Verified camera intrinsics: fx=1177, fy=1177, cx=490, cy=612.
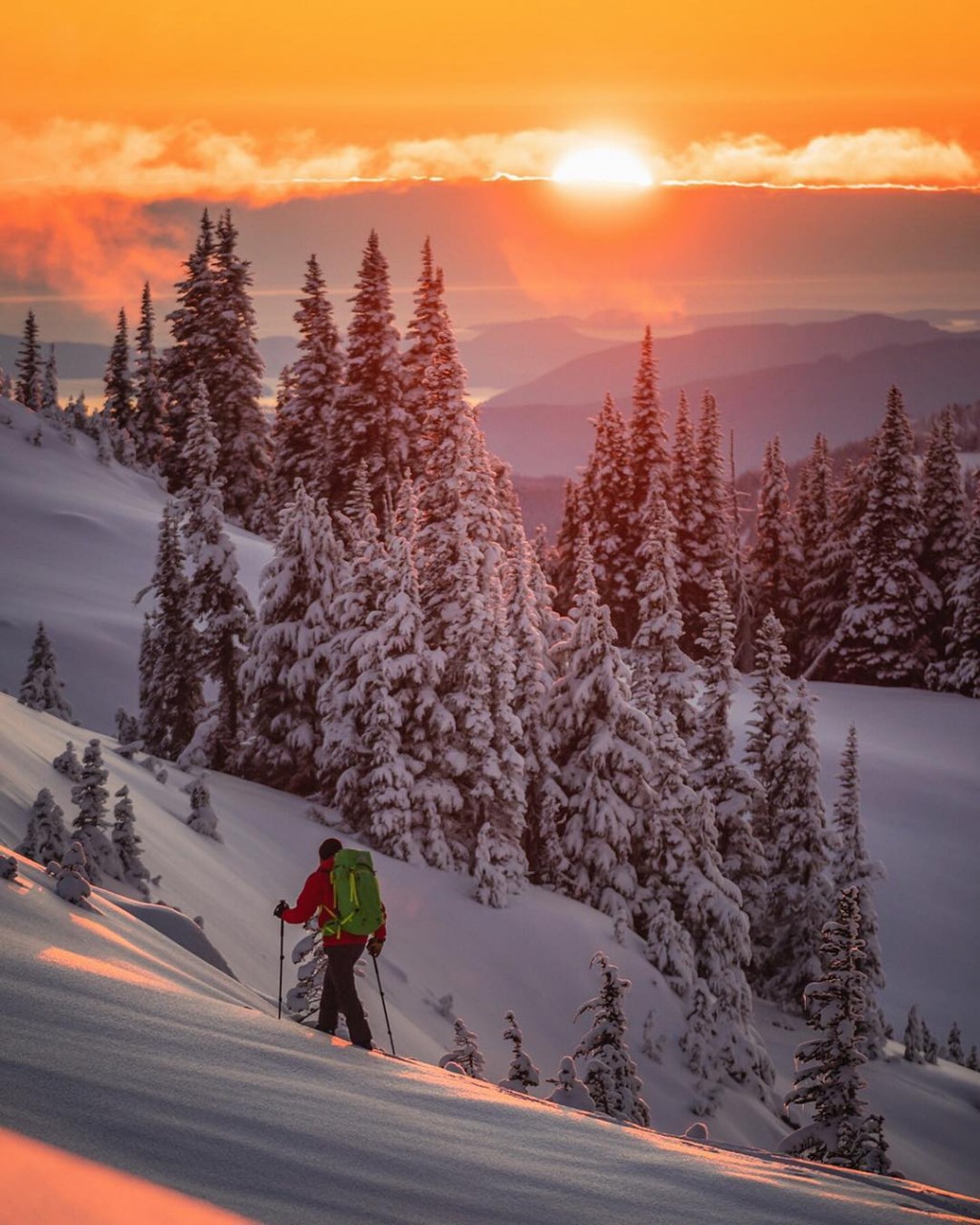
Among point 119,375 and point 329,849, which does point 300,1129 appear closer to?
point 329,849

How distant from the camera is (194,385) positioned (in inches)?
2334

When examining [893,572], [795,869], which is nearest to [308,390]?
[893,572]

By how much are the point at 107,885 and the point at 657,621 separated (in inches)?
1017

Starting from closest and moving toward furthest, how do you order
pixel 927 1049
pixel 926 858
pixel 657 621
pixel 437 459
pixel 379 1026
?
pixel 379 1026 < pixel 927 1049 < pixel 437 459 < pixel 657 621 < pixel 926 858

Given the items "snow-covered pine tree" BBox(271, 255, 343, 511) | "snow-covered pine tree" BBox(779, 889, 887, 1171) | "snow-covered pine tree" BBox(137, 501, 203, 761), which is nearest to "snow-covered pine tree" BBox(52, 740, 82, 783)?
"snow-covered pine tree" BBox(779, 889, 887, 1171)

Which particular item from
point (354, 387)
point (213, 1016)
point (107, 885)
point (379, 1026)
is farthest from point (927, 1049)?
point (354, 387)

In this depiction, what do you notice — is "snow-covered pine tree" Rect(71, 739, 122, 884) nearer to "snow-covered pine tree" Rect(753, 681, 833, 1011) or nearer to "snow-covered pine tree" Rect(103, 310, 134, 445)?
"snow-covered pine tree" Rect(753, 681, 833, 1011)

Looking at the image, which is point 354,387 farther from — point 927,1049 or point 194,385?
point 927,1049

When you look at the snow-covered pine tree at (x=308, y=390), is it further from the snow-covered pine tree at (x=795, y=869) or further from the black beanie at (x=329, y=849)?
the black beanie at (x=329, y=849)

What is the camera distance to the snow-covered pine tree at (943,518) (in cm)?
5800

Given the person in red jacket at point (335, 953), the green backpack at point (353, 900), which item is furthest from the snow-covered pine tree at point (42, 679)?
the green backpack at point (353, 900)

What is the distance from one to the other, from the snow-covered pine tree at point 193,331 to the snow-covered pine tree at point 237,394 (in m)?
0.32

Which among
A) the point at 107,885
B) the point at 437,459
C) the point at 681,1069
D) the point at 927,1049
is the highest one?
the point at 437,459

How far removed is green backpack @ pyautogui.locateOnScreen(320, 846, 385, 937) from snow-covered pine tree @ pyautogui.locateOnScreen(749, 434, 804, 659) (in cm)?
5550
